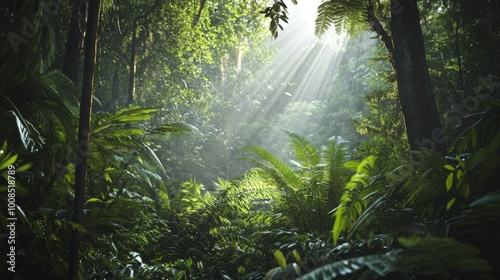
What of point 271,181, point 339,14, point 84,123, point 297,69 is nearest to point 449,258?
point 339,14

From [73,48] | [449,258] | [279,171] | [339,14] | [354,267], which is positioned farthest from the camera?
[73,48]

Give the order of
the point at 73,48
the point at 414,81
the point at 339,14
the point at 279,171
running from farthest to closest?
the point at 73,48
the point at 279,171
the point at 414,81
the point at 339,14

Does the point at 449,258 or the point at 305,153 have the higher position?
the point at 305,153

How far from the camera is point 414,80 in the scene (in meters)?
2.97

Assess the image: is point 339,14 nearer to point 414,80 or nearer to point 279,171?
point 414,80

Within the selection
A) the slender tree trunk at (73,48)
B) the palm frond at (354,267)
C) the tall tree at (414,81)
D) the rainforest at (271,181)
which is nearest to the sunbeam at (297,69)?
the rainforest at (271,181)

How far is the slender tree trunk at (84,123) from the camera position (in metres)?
2.04

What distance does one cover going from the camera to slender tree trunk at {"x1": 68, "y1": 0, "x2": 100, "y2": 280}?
2.04 m

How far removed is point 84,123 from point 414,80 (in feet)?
8.75

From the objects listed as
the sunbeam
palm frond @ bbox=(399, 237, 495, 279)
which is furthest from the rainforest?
the sunbeam

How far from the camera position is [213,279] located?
124 inches

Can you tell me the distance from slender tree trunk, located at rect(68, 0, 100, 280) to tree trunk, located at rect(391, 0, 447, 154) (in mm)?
2505

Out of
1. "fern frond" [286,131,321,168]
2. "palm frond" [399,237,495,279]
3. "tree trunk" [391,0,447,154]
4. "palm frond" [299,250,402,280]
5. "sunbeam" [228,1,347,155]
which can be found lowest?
"palm frond" [299,250,402,280]

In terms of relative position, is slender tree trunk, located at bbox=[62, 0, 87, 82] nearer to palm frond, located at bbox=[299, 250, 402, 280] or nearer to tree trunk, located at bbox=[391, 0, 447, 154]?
tree trunk, located at bbox=[391, 0, 447, 154]
